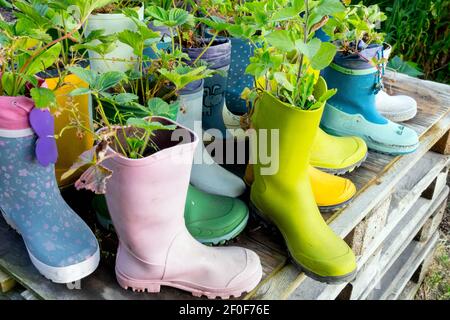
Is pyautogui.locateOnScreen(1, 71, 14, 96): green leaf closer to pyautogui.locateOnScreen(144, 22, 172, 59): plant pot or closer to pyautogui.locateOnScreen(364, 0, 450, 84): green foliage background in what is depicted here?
pyautogui.locateOnScreen(144, 22, 172, 59): plant pot

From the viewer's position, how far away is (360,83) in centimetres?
123

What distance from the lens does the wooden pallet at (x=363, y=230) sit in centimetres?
88

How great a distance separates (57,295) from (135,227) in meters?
0.17

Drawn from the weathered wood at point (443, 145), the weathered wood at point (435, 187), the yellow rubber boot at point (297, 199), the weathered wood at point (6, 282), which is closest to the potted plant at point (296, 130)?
the yellow rubber boot at point (297, 199)

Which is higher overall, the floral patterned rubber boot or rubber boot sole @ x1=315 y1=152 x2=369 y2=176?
the floral patterned rubber boot

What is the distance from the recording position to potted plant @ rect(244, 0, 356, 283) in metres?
0.89

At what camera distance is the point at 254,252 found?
935 mm

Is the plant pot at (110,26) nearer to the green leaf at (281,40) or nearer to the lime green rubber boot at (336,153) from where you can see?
the green leaf at (281,40)

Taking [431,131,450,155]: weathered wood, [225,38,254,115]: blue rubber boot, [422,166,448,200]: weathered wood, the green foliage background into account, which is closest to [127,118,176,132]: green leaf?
[225,38,254,115]: blue rubber boot

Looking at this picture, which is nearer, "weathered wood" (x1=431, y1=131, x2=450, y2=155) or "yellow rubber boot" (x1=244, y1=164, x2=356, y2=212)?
"yellow rubber boot" (x1=244, y1=164, x2=356, y2=212)

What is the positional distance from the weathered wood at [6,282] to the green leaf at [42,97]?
317 mm

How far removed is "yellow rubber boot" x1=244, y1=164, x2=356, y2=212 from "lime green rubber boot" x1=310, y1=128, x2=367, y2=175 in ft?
0.15

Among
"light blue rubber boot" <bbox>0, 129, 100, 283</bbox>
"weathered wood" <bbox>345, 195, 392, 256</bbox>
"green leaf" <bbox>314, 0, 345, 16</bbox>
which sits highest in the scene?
"green leaf" <bbox>314, 0, 345, 16</bbox>
